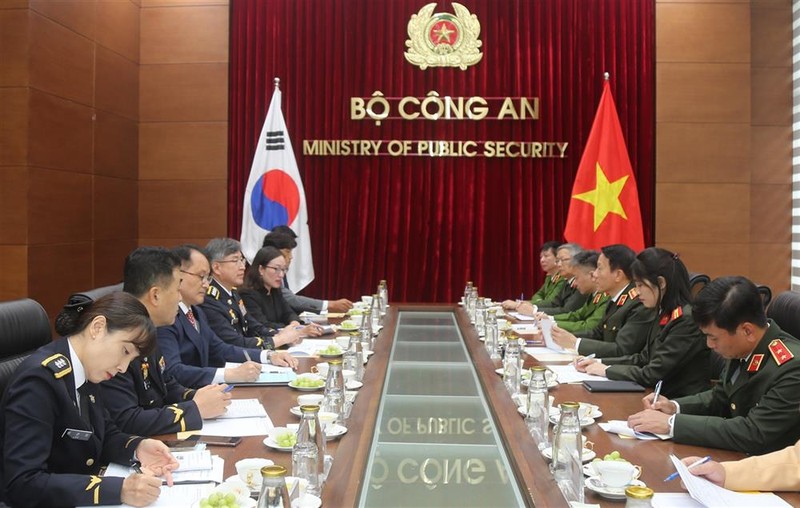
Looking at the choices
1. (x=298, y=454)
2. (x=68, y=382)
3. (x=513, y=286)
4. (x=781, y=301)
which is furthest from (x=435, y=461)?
(x=513, y=286)

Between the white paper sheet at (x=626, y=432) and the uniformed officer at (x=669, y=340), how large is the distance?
30.2 inches

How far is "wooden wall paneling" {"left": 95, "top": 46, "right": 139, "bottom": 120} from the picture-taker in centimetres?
641

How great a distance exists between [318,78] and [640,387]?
16.9 ft

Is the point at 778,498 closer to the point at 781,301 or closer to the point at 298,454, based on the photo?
the point at 298,454

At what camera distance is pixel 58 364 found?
188 centimetres

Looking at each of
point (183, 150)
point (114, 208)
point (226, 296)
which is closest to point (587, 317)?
point (226, 296)

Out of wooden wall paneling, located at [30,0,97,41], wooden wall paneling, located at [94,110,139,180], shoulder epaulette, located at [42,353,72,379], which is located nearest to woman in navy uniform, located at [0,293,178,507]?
shoulder epaulette, located at [42,353,72,379]

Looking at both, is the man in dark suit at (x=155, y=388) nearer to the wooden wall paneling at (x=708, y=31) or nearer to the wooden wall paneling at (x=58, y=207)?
the wooden wall paneling at (x=58, y=207)

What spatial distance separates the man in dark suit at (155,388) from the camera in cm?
234

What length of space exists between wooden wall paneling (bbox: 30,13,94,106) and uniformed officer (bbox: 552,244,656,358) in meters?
3.93

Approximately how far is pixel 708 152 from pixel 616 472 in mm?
5939

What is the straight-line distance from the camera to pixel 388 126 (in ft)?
24.1

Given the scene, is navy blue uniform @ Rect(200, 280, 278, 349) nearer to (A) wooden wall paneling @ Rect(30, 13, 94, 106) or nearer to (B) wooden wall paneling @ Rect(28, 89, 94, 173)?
(B) wooden wall paneling @ Rect(28, 89, 94, 173)

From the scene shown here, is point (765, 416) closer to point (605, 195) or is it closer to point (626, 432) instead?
point (626, 432)
